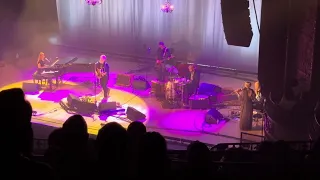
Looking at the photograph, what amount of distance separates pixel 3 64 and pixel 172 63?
683cm

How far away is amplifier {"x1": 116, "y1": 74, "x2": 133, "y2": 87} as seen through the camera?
1490 cm

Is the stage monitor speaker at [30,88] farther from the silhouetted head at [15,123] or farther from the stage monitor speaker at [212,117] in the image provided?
the silhouetted head at [15,123]

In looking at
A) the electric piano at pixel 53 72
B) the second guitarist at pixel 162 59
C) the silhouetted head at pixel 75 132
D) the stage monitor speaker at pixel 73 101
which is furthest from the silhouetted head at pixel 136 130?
the electric piano at pixel 53 72

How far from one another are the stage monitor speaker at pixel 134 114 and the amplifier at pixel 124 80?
2.65m

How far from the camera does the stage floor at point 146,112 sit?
1134cm

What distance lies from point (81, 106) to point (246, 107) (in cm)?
446

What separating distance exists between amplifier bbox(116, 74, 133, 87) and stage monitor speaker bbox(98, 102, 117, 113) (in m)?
2.28

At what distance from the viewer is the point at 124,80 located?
15.0m

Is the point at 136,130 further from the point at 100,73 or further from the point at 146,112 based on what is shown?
the point at 100,73

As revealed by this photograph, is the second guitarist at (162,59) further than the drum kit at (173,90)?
Yes

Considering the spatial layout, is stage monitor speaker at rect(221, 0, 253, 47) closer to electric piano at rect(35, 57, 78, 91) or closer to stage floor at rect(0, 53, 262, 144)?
stage floor at rect(0, 53, 262, 144)

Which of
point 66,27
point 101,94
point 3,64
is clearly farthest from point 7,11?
point 101,94

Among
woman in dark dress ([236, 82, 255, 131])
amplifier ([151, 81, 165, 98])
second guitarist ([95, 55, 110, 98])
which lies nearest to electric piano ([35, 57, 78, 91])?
second guitarist ([95, 55, 110, 98])

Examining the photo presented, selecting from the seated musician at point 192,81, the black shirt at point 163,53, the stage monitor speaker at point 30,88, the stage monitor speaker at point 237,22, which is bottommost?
the stage monitor speaker at point 30,88
